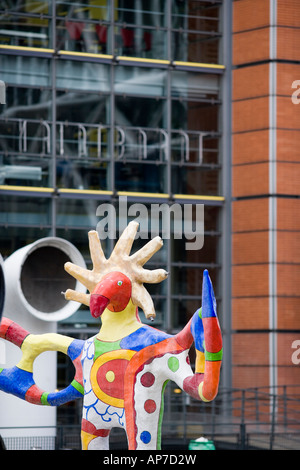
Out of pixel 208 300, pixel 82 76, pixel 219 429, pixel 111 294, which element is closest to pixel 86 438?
pixel 111 294

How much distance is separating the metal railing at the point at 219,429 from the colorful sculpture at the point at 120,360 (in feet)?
13.3

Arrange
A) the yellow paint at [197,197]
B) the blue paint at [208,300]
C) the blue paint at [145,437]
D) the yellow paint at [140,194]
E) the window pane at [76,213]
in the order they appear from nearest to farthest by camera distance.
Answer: the blue paint at [208,300]
the blue paint at [145,437]
the window pane at [76,213]
the yellow paint at [140,194]
the yellow paint at [197,197]

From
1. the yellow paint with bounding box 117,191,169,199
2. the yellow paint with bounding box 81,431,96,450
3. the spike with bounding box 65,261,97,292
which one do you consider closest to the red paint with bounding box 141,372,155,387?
the yellow paint with bounding box 81,431,96,450

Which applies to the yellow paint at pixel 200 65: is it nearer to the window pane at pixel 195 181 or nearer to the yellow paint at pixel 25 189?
the window pane at pixel 195 181

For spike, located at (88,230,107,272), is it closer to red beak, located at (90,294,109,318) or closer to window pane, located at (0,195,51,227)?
red beak, located at (90,294,109,318)

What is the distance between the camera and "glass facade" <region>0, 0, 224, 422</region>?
73.6 feet

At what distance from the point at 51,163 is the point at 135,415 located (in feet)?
40.1

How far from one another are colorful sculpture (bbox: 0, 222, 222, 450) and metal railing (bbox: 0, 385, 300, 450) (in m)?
4.06

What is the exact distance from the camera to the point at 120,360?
11.1m

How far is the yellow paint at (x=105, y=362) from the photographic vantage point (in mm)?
11070

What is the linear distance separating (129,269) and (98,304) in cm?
62

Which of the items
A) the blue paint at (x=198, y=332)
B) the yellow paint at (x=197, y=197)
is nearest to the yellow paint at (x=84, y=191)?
the yellow paint at (x=197, y=197)
